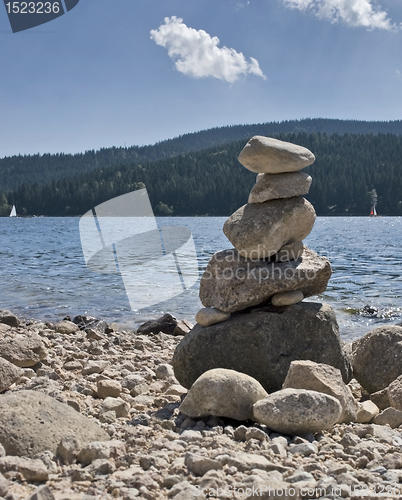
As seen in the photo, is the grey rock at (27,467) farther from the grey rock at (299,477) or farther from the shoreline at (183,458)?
the grey rock at (299,477)

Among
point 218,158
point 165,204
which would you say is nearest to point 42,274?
point 165,204

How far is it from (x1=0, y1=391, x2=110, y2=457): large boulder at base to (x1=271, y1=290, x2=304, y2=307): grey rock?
3.18m

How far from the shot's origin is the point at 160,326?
12062 mm

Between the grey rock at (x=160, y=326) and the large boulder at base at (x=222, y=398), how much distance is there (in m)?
6.58

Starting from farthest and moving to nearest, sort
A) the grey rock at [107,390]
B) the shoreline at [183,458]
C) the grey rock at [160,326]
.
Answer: the grey rock at [160,326] < the grey rock at [107,390] < the shoreline at [183,458]

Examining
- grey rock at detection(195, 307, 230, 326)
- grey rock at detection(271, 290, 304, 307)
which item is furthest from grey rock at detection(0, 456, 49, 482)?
grey rock at detection(271, 290, 304, 307)

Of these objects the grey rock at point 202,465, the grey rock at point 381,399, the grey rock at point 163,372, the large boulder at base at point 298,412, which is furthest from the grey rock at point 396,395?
the grey rock at point 163,372

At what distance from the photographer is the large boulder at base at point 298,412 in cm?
487

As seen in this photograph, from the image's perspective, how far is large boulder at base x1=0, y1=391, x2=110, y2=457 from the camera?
4129 millimetres

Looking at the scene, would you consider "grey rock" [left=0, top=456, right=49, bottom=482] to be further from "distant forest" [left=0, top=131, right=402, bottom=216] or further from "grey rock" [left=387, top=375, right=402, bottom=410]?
"distant forest" [left=0, top=131, right=402, bottom=216]

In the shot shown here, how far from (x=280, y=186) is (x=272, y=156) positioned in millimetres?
449

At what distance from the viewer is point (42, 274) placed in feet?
77.2

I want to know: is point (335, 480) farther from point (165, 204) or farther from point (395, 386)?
point (165, 204)

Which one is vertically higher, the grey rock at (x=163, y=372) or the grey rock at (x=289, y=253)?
the grey rock at (x=289, y=253)
